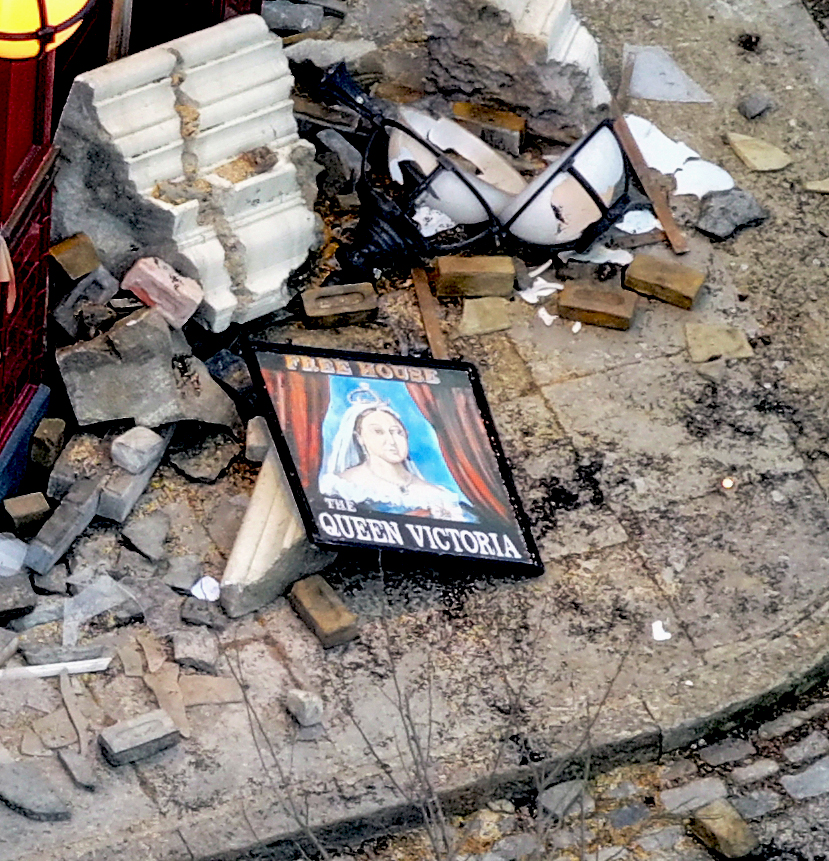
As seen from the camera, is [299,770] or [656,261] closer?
[299,770]

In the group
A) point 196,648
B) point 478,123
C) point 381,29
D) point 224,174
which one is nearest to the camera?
point 196,648

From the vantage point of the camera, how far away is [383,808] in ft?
22.2

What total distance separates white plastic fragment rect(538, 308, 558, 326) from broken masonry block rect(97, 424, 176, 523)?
226cm

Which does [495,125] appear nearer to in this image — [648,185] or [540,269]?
[648,185]

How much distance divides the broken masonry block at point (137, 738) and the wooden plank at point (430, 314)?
259 cm

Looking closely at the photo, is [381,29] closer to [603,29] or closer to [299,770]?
[603,29]

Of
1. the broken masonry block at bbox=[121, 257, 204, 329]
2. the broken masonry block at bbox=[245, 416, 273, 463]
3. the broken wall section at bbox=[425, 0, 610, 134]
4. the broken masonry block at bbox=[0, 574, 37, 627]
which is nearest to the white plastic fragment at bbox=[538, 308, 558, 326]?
the broken wall section at bbox=[425, 0, 610, 134]

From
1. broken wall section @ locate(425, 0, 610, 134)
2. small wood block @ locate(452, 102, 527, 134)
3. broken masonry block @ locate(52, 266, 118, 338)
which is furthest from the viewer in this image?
small wood block @ locate(452, 102, 527, 134)

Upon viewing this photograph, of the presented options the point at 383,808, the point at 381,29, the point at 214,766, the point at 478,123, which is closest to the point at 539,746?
the point at 383,808

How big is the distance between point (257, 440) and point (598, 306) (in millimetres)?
2007

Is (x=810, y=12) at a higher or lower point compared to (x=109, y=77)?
lower

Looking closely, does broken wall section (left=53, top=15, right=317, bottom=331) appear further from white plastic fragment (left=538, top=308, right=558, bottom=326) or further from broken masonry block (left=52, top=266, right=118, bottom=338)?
white plastic fragment (left=538, top=308, right=558, bottom=326)

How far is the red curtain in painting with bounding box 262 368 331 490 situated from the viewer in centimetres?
774

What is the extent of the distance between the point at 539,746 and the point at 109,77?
3.49 meters
